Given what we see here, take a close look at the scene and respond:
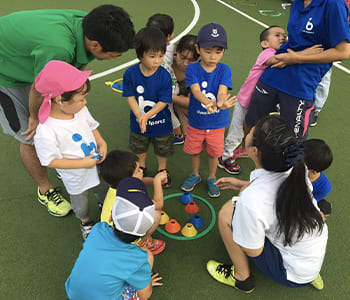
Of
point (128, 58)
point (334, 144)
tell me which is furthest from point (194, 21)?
point (334, 144)

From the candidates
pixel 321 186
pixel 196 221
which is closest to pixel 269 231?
pixel 321 186

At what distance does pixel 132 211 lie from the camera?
6.44 feet

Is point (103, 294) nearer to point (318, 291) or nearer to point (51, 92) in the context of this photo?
point (51, 92)

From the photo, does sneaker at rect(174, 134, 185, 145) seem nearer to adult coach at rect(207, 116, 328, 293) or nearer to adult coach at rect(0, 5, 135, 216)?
adult coach at rect(0, 5, 135, 216)

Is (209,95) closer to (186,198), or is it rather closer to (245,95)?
(245,95)

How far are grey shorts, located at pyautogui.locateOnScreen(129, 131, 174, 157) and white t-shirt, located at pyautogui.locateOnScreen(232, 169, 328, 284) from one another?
1498 mm

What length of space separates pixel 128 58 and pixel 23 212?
430 cm

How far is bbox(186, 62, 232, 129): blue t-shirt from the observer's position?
10.5 ft

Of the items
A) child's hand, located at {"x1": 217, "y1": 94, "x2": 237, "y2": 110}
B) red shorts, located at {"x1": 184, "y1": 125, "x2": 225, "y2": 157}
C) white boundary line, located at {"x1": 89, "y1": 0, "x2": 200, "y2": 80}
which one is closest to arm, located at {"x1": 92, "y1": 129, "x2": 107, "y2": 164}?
red shorts, located at {"x1": 184, "y1": 125, "x2": 225, "y2": 157}

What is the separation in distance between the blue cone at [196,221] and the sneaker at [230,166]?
1.02 m

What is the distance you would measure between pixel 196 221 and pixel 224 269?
63 cm

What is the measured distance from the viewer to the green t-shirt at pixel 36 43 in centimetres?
252

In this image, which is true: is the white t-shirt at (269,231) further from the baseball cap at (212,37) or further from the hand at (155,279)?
the baseball cap at (212,37)

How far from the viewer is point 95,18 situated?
2.51 meters
